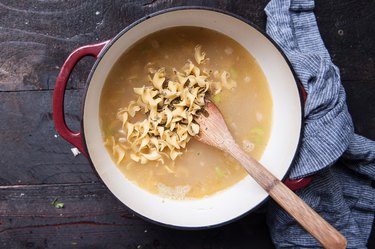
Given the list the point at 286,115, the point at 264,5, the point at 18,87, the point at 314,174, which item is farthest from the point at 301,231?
the point at 18,87

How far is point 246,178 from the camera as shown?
134 cm

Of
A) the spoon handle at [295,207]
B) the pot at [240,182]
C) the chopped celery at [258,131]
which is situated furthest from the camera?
the chopped celery at [258,131]

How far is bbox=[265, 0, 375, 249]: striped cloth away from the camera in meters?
1.26

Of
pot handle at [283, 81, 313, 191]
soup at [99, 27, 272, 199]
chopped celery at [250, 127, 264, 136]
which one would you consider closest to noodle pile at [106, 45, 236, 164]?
soup at [99, 27, 272, 199]

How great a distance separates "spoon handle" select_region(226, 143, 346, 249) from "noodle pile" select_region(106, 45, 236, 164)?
17cm

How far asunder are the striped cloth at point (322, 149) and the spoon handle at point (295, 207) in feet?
0.36

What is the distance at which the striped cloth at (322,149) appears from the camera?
4.14 feet

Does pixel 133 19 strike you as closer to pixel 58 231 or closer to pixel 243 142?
pixel 243 142

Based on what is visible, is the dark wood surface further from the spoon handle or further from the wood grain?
the spoon handle

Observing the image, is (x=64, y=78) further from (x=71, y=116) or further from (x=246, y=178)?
(x=246, y=178)

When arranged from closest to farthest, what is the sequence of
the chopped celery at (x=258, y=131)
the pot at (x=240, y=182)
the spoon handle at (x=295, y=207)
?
the spoon handle at (x=295, y=207)
the pot at (x=240, y=182)
the chopped celery at (x=258, y=131)

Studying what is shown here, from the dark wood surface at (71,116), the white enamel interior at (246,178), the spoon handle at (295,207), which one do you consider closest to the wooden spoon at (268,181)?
the spoon handle at (295,207)

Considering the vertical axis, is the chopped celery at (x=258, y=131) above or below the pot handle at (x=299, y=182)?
above

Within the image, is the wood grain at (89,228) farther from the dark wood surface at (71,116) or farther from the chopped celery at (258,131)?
the chopped celery at (258,131)
